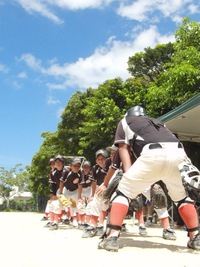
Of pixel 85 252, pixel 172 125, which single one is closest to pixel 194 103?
pixel 172 125

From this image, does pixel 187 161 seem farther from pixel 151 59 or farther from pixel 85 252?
pixel 151 59

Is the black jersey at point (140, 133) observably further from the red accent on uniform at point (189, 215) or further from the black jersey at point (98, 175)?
the black jersey at point (98, 175)

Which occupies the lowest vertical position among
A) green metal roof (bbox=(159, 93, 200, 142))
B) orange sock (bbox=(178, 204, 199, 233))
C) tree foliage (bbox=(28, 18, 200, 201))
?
orange sock (bbox=(178, 204, 199, 233))

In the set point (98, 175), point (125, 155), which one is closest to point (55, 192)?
point (98, 175)

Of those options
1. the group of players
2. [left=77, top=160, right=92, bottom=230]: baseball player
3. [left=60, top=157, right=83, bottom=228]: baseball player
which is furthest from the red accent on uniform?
[left=60, top=157, right=83, bottom=228]: baseball player

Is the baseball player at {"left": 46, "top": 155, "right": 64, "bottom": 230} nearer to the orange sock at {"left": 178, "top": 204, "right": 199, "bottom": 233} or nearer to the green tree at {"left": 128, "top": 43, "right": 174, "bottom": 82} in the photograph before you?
the orange sock at {"left": 178, "top": 204, "right": 199, "bottom": 233}

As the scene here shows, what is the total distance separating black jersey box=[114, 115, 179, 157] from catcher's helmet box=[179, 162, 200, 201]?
354 mm

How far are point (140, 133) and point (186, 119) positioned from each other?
19.3ft

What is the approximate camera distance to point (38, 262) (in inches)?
124

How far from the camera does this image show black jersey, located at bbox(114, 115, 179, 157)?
12.5 feet

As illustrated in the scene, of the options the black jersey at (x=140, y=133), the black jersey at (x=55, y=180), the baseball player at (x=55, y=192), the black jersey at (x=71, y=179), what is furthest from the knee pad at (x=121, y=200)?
the black jersey at (x=55, y=180)

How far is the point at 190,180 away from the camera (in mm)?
3529

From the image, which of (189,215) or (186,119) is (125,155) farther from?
(186,119)

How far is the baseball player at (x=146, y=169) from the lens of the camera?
3641mm
